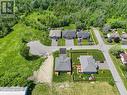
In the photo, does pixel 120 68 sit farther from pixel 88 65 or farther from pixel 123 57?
pixel 88 65

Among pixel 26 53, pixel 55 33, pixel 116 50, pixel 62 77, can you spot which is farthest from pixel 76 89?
pixel 55 33

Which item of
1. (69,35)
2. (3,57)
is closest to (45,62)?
(3,57)

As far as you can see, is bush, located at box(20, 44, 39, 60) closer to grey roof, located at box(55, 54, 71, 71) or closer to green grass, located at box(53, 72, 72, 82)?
grey roof, located at box(55, 54, 71, 71)

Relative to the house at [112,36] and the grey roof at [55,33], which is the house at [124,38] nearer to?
the house at [112,36]

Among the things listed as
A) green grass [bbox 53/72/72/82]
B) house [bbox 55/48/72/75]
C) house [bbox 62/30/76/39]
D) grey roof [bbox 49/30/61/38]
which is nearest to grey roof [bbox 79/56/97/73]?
house [bbox 55/48/72/75]

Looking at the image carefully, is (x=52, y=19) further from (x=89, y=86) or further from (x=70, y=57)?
(x=89, y=86)
